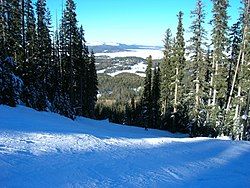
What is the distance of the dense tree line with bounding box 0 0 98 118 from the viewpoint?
2670 cm

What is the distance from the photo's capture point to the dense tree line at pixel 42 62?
87.6 feet

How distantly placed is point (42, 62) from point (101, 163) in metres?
34.5

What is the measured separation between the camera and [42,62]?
140 ft

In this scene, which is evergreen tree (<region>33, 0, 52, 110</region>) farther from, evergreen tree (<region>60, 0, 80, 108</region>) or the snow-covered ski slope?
the snow-covered ski slope

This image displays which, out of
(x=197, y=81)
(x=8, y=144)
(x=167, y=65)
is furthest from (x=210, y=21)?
(x=8, y=144)

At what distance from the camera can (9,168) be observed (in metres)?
7.80

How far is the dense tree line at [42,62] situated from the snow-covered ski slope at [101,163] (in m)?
10.2

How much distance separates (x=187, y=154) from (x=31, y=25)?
35227mm

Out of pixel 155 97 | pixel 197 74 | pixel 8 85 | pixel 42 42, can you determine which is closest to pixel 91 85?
pixel 155 97

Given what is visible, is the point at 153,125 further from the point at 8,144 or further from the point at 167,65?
the point at 8,144

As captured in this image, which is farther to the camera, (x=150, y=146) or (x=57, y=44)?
(x=57, y=44)

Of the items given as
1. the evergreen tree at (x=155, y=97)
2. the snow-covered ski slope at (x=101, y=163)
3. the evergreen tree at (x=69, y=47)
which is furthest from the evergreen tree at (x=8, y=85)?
the evergreen tree at (x=155, y=97)

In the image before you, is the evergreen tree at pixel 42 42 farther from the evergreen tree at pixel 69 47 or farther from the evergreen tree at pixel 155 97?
the evergreen tree at pixel 155 97

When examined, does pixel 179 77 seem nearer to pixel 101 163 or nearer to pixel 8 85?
pixel 8 85
